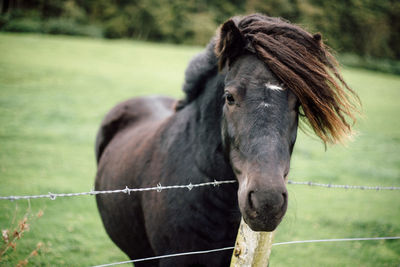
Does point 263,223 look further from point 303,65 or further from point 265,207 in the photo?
point 303,65

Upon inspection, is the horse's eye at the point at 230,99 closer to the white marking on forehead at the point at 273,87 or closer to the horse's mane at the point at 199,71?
the white marking on forehead at the point at 273,87

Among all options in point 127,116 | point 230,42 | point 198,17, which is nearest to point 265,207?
point 230,42

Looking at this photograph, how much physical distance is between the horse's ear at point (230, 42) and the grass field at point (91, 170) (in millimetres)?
791

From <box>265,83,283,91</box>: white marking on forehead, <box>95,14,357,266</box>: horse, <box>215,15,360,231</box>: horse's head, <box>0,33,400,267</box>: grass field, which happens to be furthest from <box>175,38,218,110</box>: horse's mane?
<box>0,33,400,267</box>: grass field

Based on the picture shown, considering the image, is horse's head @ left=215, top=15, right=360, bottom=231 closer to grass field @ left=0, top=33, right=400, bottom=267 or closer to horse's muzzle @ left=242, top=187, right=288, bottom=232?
horse's muzzle @ left=242, top=187, right=288, bottom=232

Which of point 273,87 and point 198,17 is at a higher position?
point 273,87

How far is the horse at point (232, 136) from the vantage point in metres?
1.46

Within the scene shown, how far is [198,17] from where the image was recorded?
4109cm

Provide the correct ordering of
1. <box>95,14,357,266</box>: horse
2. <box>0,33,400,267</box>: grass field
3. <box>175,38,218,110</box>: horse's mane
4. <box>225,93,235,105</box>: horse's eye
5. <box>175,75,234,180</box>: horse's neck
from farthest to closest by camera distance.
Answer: <box>0,33,400,267</box>: grass field
<box>175,38,218,110</box>: horse's mane
<box>175,75,234,180</box>: horse's neck
<box>225,93,235,105</box>: horse's eye
<box>95,14,357,266</box>: horse

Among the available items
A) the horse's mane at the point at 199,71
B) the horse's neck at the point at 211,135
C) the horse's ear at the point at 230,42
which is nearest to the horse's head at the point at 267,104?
the horse's ear at the point at 230,42

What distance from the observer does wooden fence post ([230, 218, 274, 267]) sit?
→ 5.27 ft

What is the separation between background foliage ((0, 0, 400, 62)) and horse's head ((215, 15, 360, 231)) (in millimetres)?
36091

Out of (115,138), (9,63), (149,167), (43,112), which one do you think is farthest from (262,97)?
(9,63)

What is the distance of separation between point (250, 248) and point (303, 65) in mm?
997
